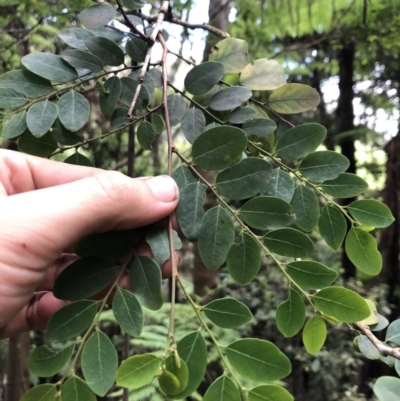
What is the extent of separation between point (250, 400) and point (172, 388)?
8cm

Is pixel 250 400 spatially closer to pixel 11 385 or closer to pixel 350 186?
pixel 350 186

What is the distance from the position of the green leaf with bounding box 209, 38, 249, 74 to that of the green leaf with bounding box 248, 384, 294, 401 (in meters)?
0.44

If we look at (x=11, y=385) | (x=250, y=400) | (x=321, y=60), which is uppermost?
(x=250, y=400)

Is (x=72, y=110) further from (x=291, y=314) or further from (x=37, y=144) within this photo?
(x=291, y=314)

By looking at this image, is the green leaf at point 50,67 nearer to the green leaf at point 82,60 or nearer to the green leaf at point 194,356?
the green leaf at point 82,60

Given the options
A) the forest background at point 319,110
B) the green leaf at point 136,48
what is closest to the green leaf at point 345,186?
the green leaf at point 136,48

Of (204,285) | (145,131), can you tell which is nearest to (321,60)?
(204,285)

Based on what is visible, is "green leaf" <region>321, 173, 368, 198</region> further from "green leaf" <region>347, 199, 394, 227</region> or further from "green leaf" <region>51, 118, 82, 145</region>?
"green leaf" <region>51, 118, 82, 145</region>

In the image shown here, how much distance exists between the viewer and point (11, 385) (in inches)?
51.0

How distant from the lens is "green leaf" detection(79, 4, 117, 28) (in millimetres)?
558

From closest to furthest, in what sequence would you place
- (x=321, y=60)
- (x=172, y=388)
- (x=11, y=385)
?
(x=172, y=388), (x=11, y=385), (x=321, y=60)

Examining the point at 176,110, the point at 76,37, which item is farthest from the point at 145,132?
the point at 76,37

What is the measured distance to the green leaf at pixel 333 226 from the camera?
469mm

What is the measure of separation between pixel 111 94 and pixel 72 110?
65mm
